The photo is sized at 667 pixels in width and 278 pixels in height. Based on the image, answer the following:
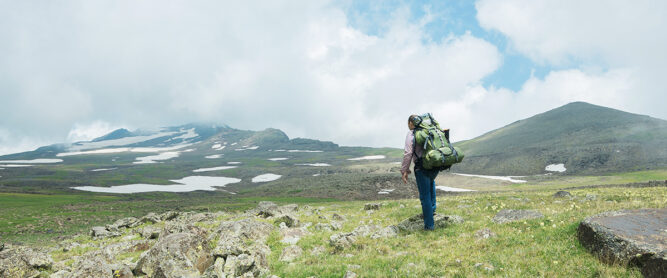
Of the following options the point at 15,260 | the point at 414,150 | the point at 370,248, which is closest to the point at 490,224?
the point at 414,150

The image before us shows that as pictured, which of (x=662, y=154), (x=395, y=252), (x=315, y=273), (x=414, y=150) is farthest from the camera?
(x=662, y=154)

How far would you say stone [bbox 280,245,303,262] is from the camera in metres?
10.1

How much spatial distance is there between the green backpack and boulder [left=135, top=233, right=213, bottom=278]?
7915 mm

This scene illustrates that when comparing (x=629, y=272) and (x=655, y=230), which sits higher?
(x=655, y=230)

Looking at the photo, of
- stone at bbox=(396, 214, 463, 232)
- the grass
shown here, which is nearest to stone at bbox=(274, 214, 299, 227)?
the grass

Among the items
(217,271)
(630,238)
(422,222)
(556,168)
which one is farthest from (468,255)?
(556,168)

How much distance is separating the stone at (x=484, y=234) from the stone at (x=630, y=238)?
7.62 feet

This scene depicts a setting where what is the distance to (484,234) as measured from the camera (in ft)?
33.2

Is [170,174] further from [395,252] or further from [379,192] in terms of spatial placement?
[395,252]

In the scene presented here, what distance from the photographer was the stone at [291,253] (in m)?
10.1

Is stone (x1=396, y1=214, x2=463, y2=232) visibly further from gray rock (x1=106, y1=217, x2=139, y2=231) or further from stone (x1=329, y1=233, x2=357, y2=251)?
gray rock (x1=106, y1=217, x2=139, y2=231)

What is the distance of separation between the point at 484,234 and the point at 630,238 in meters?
3.86

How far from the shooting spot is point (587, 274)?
6461 millimetres

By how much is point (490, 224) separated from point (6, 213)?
7717 cm
